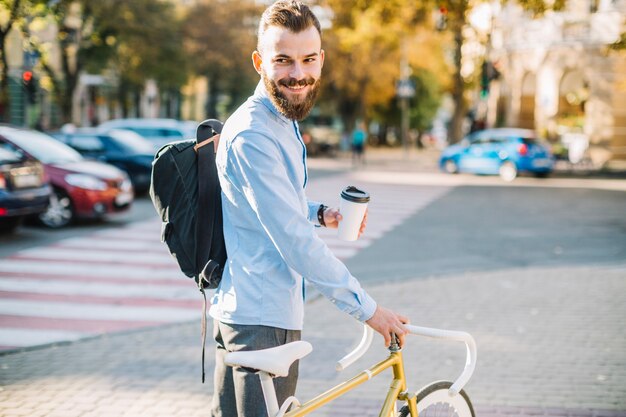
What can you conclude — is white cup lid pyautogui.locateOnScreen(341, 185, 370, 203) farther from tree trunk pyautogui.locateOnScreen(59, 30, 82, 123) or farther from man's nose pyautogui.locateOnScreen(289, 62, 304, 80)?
tree trunk pyautogui.locateOnScreen(59, 30, 82, 123)

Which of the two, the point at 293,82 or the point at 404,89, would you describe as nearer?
the point at 293,82

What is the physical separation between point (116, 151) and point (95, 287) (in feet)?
29.1

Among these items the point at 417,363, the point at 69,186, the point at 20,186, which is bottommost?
the point at 417,363

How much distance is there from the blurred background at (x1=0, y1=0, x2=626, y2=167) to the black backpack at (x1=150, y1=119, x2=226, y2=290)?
13.1 meters

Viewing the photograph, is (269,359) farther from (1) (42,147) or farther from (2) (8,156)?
(1) (42,147)

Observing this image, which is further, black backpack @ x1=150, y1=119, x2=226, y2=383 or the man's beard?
black backpack @ x1=150, y1=119, x2=226, y2=383

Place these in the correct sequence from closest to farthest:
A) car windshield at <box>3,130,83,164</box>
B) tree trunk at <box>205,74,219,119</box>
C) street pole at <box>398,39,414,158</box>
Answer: car windshield at <box>3,130,83,164</box> < street pole at <box>398,39,414,158</box> < tree trunk at <box>205,74,219,119</box>

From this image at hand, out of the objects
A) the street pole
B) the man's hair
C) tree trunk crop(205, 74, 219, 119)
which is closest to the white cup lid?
the man's hair

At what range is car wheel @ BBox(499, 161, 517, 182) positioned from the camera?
80.5ft

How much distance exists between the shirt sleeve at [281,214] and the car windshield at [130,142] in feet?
49.1

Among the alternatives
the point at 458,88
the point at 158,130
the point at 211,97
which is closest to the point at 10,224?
the point at 158,130

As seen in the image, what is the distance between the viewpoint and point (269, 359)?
7.38 ft

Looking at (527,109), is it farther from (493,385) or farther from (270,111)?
(270,111)

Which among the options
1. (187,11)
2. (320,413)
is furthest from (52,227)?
(187,11)
